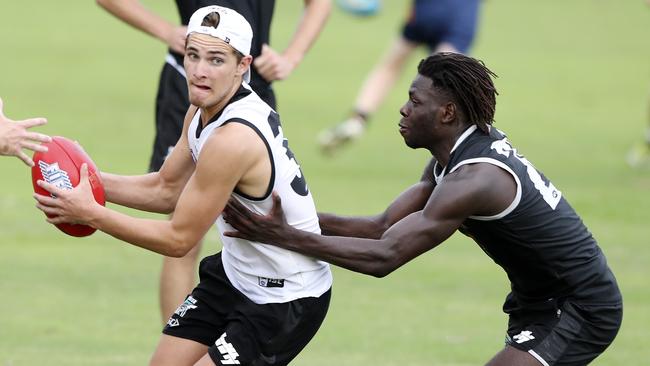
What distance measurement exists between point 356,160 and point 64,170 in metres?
11.8

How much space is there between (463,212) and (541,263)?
0.54 m

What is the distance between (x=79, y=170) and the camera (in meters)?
6.36

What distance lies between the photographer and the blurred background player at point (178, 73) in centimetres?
827

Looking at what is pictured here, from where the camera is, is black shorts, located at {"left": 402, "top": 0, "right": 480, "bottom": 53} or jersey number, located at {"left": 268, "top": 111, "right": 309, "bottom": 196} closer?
jersey number, located at {"left": 268, "top": 111, "right": 309, "bottom": 196}

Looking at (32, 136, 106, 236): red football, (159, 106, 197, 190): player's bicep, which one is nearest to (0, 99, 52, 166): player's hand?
(32, 136, 106, 236): red football

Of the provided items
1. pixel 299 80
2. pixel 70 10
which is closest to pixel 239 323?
pixel 299 80

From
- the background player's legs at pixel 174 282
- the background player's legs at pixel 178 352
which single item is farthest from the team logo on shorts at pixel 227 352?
the background player's legs at pixel 174 282

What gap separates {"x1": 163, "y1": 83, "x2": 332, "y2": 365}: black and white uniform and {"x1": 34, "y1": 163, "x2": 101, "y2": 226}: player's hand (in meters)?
0.54

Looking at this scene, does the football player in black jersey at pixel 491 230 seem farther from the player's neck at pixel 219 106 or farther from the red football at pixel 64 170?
the red football at pixel 64 170

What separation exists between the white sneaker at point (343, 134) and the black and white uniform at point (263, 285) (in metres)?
9.56

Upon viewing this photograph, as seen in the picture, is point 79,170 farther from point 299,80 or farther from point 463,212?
point 299,80

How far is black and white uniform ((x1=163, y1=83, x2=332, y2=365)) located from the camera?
20.7 feet

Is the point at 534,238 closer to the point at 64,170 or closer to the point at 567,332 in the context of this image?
the point at 567,332

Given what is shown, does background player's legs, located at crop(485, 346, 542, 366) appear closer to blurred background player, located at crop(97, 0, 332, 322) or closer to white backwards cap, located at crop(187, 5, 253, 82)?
white backwards cap, located at crop(187, 5, 253, 82)
